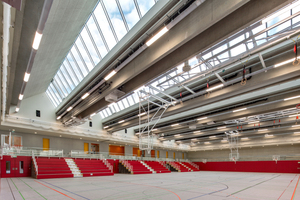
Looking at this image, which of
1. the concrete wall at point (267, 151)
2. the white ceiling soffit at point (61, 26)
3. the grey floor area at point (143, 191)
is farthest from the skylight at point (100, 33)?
the concrete wall at point (267, 151)

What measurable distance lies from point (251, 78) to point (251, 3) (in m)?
7.85

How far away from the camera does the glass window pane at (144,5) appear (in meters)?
10.5

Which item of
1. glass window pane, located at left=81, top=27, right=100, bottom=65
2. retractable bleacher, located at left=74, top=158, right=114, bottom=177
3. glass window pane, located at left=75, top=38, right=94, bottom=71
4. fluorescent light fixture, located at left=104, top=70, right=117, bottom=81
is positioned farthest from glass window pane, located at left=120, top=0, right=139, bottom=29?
retractable bleacher, located at left=74, top=158, right=114, bottom=177

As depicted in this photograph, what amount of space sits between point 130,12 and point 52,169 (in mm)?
17888

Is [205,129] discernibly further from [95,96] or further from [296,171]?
[95,96]

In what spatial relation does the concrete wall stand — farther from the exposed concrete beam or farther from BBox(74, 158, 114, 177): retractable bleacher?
the exposed concrete beam

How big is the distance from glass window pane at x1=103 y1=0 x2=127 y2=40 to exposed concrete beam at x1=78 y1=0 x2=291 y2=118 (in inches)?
86.7

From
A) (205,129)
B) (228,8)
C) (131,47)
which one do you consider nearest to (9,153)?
(131,47)

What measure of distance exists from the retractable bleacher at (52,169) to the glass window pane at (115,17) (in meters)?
15.0

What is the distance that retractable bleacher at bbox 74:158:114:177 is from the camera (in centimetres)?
2208

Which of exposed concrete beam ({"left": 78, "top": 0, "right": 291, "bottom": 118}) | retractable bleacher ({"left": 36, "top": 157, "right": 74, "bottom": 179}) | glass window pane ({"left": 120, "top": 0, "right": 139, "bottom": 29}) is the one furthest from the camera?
retractable bleacher ({"left": 36, "top": 157, "right": 74, "bottom": 179})

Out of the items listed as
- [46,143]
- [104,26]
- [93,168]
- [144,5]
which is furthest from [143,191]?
[46,143]

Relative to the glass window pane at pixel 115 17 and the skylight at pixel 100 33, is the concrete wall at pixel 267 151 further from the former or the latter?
the glass window pane at pixel 115 17

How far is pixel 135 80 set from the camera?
15023mm
